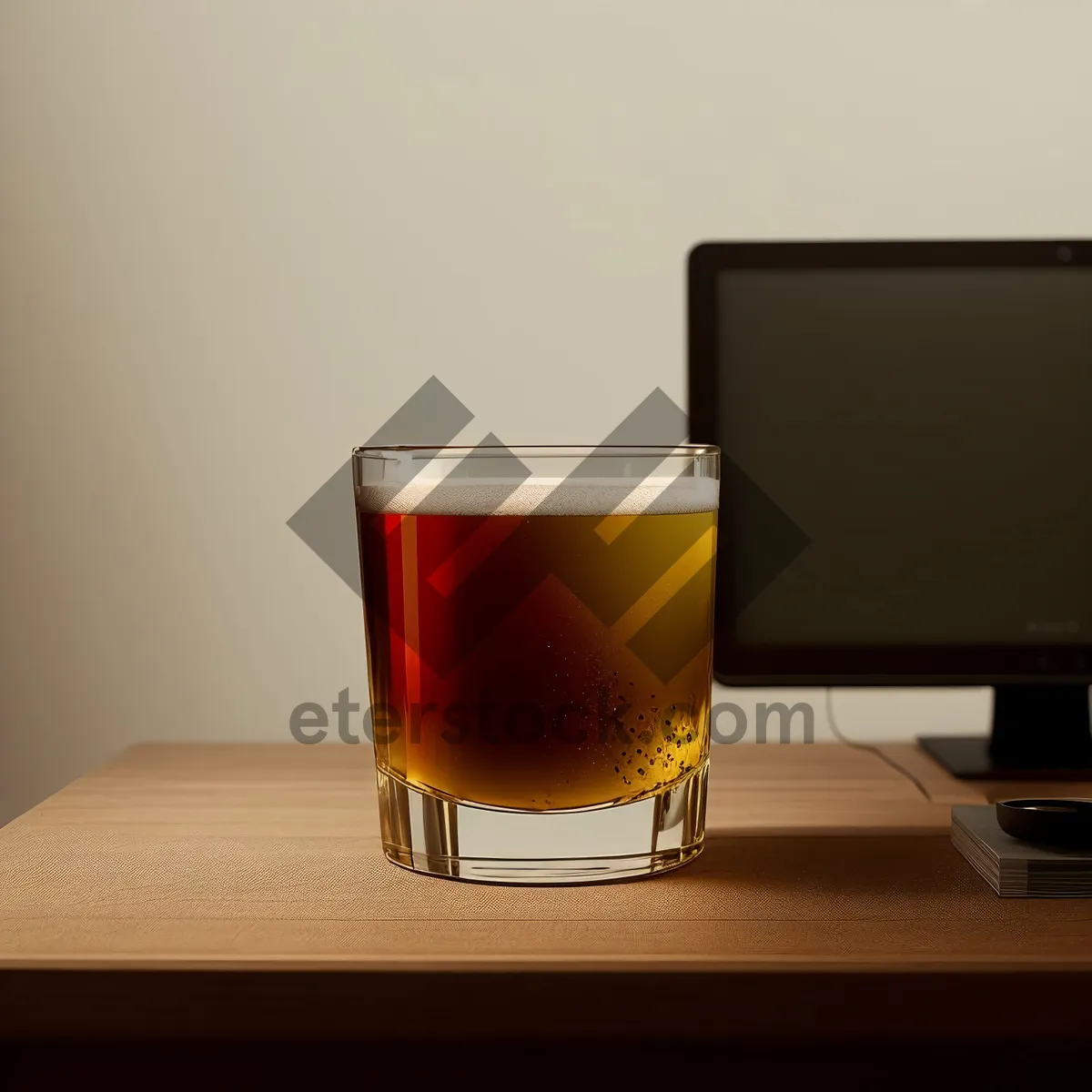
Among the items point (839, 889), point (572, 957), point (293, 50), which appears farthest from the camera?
point (293, 50)

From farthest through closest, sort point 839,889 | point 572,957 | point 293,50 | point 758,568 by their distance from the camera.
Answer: point 293,50 < point 758,568 < point 839,889 < point 572,957

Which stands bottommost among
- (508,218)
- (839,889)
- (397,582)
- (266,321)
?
(839,889)

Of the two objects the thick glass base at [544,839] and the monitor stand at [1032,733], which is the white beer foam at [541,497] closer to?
the thick glass base at [544,839]

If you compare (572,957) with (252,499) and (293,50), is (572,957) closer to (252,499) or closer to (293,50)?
(252,499)

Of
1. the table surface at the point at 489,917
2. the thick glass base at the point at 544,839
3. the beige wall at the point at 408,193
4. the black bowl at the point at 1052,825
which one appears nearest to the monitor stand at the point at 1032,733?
the table surface at the point at 489,917

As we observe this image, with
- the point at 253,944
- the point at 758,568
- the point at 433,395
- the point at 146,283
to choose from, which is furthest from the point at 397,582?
the point at 146,283

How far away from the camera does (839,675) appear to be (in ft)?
3.17

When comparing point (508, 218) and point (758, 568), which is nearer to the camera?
point (758, 568)

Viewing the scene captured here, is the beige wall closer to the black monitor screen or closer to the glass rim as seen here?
the black monitor screen

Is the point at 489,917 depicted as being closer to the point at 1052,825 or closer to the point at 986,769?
the point at 1052,825

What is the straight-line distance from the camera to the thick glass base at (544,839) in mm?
622

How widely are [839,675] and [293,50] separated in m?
1.03

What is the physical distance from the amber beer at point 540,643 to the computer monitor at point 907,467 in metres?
0.32

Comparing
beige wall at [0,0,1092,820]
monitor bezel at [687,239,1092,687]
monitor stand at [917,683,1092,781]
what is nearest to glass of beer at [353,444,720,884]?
monitor bezel at [687,239,1092,687]
